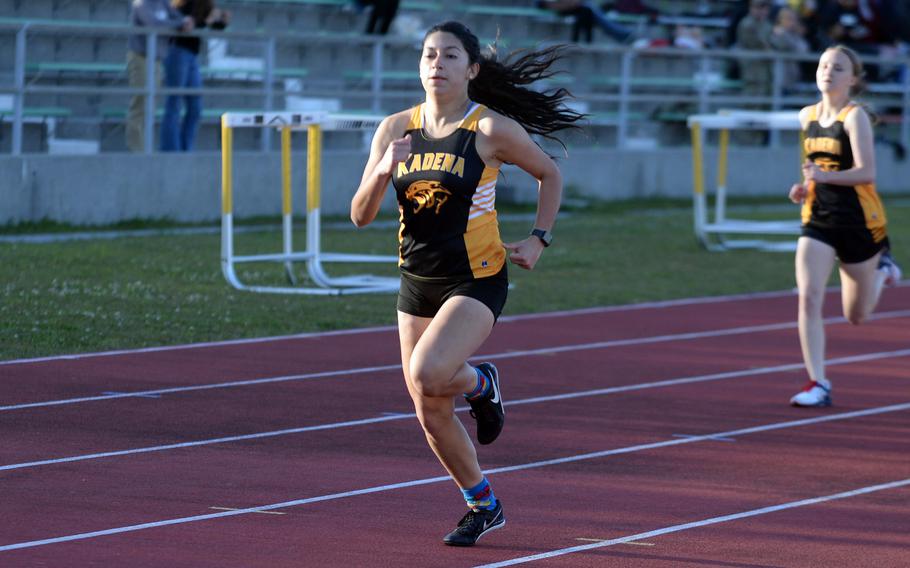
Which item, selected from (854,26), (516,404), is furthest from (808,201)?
(854,26)

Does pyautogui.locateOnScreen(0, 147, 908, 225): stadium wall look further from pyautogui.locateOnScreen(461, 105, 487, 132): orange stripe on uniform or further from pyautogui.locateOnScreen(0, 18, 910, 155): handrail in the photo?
pyautogui.locateOnScreen(461, 105, 487, 132): orange stripe on uniform

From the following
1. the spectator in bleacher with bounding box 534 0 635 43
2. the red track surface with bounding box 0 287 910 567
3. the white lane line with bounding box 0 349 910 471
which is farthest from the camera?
the spectator in bleacher with bounding box 534 0 635 43

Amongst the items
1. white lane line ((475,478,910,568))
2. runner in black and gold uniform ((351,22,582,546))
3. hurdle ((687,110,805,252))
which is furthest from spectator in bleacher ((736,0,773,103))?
runner in black and gold uniform ((351,22,582,546))

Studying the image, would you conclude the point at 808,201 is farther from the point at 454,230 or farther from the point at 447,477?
the point at 454,230

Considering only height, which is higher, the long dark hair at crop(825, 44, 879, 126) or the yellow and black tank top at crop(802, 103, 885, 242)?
the long dark hair at crop(825, 44, 879, 126)

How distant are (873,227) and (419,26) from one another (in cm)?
1426

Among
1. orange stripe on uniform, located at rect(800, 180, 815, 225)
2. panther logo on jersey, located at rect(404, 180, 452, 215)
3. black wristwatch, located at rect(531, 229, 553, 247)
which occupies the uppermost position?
panther logo on jersey, located at rect(404, 180, 452, 215)

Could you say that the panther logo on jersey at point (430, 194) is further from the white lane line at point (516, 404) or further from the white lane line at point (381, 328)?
the white lane line at point (381, 328)

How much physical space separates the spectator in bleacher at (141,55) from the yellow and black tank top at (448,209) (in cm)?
1191

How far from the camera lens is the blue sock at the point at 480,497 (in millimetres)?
6113

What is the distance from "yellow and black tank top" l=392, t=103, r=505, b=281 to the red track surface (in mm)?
1016

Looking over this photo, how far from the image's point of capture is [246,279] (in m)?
14.1

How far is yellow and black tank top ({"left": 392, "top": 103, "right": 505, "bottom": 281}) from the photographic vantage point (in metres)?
6.13

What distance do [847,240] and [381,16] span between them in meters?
13.5
